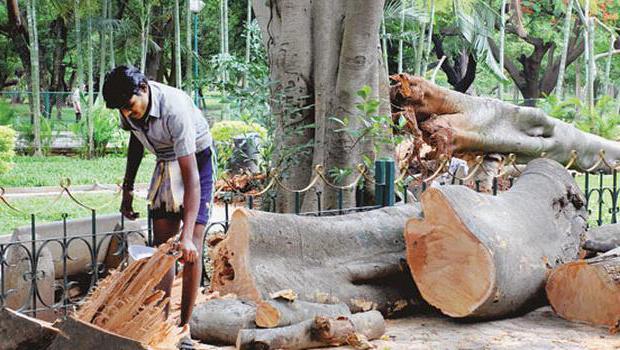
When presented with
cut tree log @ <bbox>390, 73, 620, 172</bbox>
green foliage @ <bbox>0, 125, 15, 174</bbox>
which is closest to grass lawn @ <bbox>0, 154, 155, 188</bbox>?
green foliage @ <bbox>0, 125, 15, 174</bbox>

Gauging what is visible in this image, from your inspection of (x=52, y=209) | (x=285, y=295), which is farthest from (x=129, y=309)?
(x=52, y=209)

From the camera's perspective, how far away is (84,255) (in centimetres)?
698

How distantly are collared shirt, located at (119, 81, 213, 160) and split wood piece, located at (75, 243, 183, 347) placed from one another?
0.74 meters

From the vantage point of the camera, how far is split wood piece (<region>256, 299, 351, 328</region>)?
4855 millimetres

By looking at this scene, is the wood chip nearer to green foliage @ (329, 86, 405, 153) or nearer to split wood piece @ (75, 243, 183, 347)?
split wood piece @ (75, 243, 183, 347)

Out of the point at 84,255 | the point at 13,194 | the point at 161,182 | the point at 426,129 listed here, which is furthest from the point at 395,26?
the point at 161,182

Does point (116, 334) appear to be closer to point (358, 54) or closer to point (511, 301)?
point (511, 301)

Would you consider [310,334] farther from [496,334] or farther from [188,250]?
[496,334]

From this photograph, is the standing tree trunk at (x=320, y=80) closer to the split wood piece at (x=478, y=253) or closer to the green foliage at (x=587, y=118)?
the split wood piece at (x=478, y=253)

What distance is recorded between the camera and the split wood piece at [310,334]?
15.3 ft

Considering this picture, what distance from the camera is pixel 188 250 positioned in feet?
14.2

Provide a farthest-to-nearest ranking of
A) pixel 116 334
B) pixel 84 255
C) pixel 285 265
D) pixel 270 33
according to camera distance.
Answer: pixel 270 33 < pixel 84 255 < pixel 285 265 < pixel 116 334

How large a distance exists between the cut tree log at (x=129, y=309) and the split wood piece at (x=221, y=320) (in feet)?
3.54

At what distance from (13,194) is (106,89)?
9734 mm
